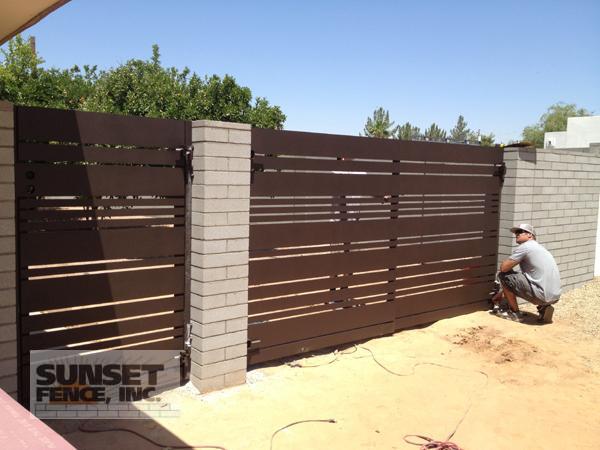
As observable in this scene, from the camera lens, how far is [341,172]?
5.70 meters

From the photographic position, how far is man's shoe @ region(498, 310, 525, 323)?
7307 mm

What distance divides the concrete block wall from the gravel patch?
0.66 feet

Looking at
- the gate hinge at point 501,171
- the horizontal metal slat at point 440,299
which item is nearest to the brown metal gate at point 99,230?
the horizontal metal slat at point 440,299

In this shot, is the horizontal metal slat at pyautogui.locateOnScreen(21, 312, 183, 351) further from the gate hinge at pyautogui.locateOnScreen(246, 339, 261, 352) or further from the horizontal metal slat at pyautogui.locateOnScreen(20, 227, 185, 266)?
the gate hinge at pyautogui.locateOnScreen(246, 339, 261, 352)

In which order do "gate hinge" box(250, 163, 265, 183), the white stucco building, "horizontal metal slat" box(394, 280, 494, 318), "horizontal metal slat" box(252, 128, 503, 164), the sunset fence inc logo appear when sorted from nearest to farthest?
the sunset fence inc logo → "gate hinge" box(250, 163, 265, 183) → "horizontal metal slat" box(252, 128, 503, 164) → "horizontal metal slat" box(394, 280, 494, 318) → the white stucco building

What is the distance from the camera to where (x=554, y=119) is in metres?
60.7

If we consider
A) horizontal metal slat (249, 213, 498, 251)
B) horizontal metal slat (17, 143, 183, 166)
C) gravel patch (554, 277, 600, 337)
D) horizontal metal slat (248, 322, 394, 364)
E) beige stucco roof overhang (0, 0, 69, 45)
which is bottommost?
gravel patch (554, 277, 600, 337)

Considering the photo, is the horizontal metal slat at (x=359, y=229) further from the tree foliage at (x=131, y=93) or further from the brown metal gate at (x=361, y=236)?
the tree foliage at (x=131, y=93)

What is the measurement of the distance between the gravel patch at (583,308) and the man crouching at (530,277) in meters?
0.49

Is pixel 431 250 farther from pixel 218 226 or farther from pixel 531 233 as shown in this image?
pixel 218 226

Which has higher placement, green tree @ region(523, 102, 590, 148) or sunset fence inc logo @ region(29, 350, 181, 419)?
green tree @ region(523, 102, 590, 148)

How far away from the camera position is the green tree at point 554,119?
196ft

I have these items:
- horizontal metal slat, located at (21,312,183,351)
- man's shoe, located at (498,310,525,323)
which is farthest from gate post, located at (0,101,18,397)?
man's shoe, located at (498,310,525,323)

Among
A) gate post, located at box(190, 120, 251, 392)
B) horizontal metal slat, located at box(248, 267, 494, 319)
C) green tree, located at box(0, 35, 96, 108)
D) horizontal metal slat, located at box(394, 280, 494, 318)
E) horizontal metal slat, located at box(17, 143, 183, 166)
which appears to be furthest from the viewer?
green tree, located at box(0, 35, 96, 108)
